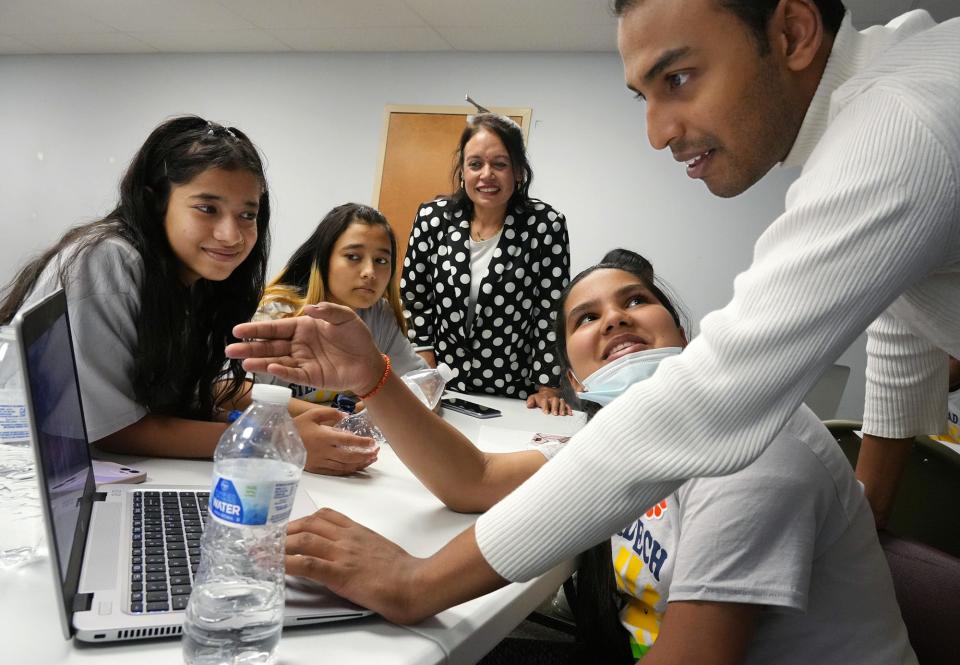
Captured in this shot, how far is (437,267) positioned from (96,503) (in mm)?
1717

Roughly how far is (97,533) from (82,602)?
173mm

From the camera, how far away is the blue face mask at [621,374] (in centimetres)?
109

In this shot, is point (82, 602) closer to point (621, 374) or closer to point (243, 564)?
point (243, 564)

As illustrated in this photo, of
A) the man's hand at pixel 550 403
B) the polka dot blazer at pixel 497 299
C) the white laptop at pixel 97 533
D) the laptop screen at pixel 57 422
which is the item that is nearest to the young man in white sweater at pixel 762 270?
the white laptop at pixel 97 533

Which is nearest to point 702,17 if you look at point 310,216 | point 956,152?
point 956,152

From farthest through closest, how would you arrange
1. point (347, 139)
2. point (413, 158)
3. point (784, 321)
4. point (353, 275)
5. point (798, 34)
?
point (347, 139)
point (413, 158)
point (353, 275)
point (798, 34)
point (784, 321)

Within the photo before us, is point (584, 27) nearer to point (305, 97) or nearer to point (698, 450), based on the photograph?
point (305, 97)

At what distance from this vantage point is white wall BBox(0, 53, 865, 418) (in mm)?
4238

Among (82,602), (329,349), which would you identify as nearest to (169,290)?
(329,349)

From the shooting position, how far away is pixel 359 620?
2.42ft

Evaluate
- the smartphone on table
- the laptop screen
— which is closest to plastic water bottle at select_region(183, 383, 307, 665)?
the laptop screen

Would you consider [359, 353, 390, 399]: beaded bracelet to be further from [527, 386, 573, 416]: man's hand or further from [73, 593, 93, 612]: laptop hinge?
[527, 386, 573, 416]: man's hand

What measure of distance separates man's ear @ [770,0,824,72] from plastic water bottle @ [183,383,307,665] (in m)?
0.72

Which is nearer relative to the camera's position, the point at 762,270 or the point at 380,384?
the point at 762,270
